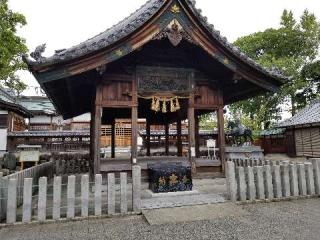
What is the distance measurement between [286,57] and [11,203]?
37911 mm

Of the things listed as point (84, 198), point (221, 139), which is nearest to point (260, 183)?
point (221, 139)

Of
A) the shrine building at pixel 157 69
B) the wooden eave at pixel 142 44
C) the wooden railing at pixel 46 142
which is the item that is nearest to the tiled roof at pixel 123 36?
the shrine building at pixel 157 69

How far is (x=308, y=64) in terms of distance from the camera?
35.9 metres

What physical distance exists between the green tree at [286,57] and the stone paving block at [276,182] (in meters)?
28.4

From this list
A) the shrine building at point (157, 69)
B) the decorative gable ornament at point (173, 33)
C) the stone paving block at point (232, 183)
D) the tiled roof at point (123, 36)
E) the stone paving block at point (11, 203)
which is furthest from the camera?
the decorative gable ornament at point (173, 33)

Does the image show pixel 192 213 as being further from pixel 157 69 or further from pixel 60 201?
pixel 157 69

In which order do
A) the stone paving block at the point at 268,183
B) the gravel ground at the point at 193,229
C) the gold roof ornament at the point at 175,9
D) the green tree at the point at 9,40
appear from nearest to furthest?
the gravel ground at the point at 193,229 → the stone paving block at the point at 268,183 → the gold roof ornament at the point at 175,9 → the green tree at the point at 9,40

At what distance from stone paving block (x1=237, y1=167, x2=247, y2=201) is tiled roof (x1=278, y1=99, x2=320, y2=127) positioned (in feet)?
77.8

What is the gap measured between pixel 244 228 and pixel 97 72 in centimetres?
610

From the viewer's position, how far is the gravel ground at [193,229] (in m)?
4.66

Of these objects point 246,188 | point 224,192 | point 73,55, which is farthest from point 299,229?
point 73,55

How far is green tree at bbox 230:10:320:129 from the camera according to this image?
34.7 metres

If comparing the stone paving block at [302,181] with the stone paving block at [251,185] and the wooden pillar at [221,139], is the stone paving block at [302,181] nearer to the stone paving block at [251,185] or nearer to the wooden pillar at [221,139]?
the stone paving block at [251,185]

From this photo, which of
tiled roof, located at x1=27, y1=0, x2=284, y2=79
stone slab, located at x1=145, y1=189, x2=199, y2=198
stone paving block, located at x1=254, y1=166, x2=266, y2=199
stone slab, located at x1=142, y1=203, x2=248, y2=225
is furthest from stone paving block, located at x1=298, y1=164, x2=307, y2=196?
tiled roof, located at x1=27, y1=0, x2=284, y2=79
